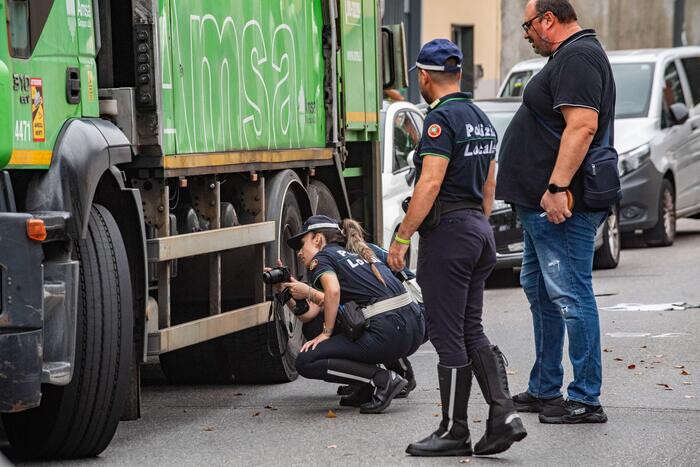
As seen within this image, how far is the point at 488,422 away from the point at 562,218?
1.22 meters

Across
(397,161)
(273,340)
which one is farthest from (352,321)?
(397,161)

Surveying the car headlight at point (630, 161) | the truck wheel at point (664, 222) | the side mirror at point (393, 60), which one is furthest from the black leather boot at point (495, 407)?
the truck wheel at point (664, 222)

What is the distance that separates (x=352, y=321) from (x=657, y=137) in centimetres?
958

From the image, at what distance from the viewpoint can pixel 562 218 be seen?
775cm

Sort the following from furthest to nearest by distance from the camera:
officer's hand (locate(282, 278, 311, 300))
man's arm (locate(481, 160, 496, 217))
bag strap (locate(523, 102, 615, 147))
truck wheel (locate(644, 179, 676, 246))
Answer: truck wheel (locate(644, 179, 676, 246)) < officer's hand (locate(282, 278, 311, 300)) < bag strap (locate(523, 102, 615, 147)) < man's arm (locate(481, 160, 496, 217))

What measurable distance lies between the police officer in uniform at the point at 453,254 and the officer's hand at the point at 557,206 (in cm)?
70

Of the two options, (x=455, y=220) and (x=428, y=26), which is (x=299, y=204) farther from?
(x=428, y=26)

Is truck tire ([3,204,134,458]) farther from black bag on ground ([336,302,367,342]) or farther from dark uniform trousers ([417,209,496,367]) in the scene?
black bag on ground ([336,302,367,342])

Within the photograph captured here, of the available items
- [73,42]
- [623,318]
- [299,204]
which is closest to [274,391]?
[299,204]

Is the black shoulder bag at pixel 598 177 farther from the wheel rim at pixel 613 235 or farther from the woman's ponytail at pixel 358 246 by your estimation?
the wheel rim at pixel 613 235

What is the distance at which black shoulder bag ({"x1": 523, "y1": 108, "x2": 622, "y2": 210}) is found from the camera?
7797 mm

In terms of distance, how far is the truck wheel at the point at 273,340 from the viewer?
9.34 m

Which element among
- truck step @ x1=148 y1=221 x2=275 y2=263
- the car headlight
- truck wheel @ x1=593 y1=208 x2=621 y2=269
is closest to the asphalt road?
truck step @ x1=148 y1=221 x2=275 y2=263

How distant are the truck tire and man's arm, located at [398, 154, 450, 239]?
1.19 metres
